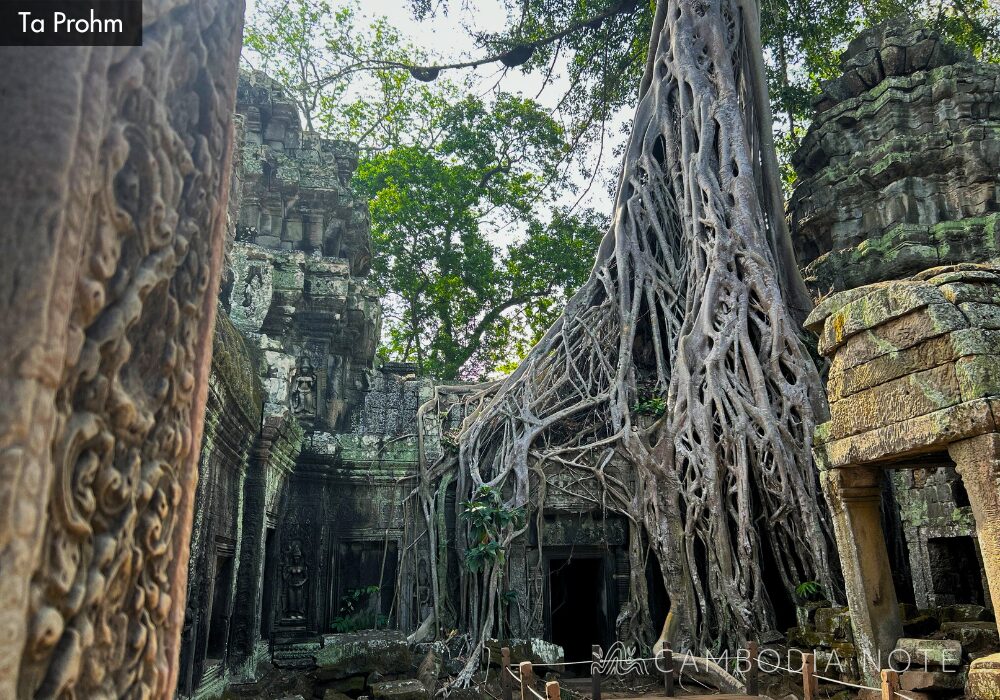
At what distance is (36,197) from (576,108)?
46.0ft

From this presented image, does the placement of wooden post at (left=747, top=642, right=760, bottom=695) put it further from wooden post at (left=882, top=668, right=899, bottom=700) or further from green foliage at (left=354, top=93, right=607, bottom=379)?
green foliage at (left=354, top=93, right=607, bottom=379)

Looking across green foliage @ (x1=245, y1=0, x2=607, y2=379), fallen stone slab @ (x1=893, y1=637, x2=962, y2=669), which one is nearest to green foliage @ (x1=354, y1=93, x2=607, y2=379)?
green foliage @ (x1=245, y1=0, x2=607, y2=379)

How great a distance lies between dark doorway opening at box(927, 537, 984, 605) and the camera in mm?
7516

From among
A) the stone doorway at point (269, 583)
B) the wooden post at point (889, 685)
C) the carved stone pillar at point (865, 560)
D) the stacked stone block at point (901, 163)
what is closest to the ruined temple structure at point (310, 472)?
the stone doorway at point (269, 583)

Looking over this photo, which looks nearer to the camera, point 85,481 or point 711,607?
point 85,481

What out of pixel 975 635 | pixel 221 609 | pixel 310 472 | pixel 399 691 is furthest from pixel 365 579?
pixel 975 635

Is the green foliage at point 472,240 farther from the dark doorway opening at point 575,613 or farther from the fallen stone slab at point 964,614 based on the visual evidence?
the fallen stone slab at point 964,614

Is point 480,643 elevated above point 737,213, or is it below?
below

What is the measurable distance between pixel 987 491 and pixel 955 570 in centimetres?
430

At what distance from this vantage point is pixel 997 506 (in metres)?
3.93

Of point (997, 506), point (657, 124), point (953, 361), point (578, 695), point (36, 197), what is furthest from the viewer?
point (657, 124)

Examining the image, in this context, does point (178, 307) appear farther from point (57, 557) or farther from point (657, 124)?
point (657, 124)

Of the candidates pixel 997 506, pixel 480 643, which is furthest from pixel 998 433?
pixel 480 643

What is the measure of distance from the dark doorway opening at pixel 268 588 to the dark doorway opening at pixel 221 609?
5.05 feet
